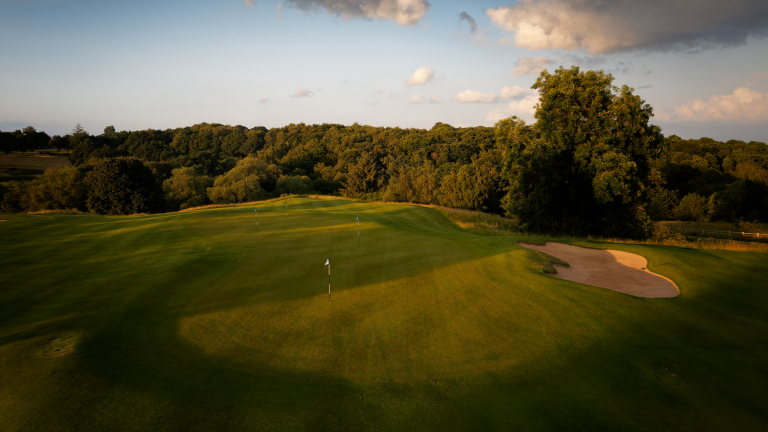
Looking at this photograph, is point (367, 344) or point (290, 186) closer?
point (367, 344)

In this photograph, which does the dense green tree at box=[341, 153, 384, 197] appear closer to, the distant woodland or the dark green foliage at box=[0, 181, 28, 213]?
the distant woodland

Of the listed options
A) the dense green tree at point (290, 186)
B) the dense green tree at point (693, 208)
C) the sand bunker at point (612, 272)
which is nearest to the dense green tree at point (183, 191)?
the dense green tree at point (290, 186)

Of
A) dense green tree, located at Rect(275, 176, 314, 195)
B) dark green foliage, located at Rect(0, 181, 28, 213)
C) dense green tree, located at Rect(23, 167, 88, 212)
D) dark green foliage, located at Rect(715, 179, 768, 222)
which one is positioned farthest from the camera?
dense green tree, located at Rect(275, 176, 314, 195)

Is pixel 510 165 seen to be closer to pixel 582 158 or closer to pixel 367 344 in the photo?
pixel 582 158

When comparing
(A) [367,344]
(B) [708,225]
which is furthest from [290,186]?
(A) [367,344]

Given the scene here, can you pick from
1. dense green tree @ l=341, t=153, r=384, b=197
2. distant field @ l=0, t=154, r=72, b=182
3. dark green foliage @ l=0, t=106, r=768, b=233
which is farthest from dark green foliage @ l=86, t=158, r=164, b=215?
dense green tree @ l=341, t=153, r=384, b=197

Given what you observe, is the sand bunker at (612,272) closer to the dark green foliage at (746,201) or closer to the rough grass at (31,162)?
the dark green foliage at (746,201)

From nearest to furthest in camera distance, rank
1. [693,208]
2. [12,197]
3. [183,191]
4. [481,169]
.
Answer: [12,197]
[693,208]
[481,169]
[183,191]
